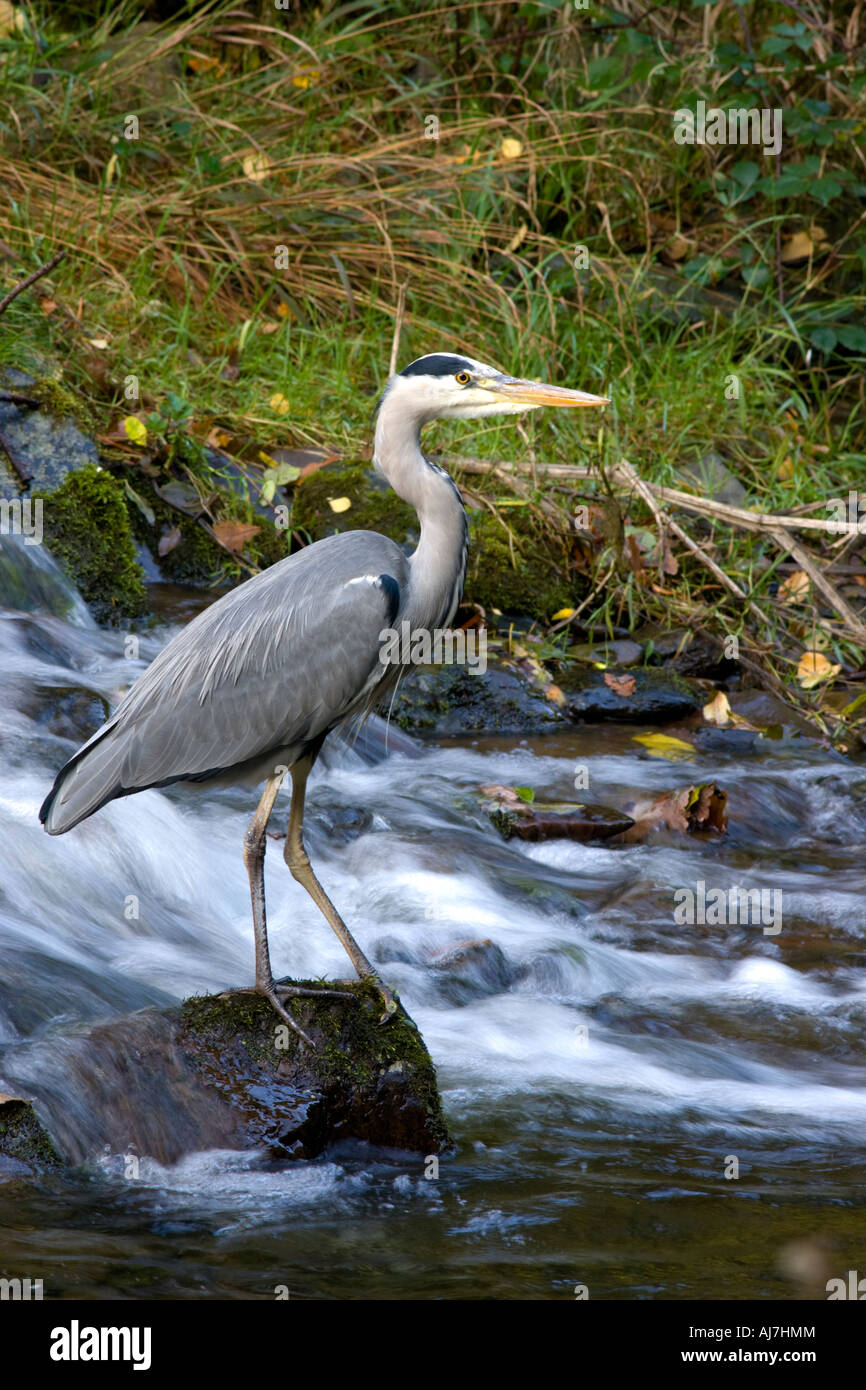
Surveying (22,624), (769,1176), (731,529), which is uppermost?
(731,529)

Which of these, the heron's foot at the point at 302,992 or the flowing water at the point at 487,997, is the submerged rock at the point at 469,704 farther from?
the heron's foot at the point at 302,992

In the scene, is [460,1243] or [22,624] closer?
[460,1243]

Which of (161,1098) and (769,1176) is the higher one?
(161,1098)

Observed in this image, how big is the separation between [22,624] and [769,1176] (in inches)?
139

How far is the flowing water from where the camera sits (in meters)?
2.77

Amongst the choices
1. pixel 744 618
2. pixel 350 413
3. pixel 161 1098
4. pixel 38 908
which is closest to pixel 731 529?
pixel 744 618

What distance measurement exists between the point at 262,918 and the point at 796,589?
4.21 meters

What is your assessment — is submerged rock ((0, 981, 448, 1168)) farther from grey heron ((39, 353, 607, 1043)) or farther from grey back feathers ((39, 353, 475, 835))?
grey back feathers ((39, 353, 475, 835))

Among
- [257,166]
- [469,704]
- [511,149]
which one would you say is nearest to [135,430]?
[469,704]

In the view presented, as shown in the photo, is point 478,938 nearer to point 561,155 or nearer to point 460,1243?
point 460,1243

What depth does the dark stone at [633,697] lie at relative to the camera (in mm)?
6355

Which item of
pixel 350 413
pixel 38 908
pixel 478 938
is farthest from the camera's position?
pixel 350 413

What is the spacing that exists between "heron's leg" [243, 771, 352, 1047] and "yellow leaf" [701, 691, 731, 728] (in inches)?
123

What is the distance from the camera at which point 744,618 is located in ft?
22.5
